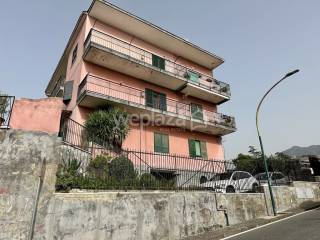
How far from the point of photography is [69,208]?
23.8ft

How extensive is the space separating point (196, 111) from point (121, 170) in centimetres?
1331

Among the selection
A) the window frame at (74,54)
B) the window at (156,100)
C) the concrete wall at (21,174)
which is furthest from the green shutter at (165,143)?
the concrete wall at (21,174)

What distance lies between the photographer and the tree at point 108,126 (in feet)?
47.9

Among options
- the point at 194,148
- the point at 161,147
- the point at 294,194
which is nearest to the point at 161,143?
the point at 161,147

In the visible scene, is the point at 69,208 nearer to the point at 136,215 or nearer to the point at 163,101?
the point at 136,215

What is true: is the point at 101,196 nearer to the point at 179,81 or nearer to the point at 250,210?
the point at 250,210

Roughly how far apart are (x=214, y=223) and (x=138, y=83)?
12783mm

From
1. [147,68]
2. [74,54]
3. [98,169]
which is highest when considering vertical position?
[74,54]

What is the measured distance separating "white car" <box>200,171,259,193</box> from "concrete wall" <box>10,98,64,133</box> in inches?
299

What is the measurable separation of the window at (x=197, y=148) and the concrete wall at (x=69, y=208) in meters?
10.9

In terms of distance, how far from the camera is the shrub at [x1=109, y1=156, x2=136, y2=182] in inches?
388

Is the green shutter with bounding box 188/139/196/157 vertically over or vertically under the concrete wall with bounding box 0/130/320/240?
over

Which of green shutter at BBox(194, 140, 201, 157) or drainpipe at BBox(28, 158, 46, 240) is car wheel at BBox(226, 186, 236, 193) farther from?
drainpipe at BBox(28, 158, 46, 240)

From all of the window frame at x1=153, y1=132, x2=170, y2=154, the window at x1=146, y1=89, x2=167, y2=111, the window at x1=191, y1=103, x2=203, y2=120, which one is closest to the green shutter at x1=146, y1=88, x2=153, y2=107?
the window at x1=146, y1=89, x2=167, y2=111
